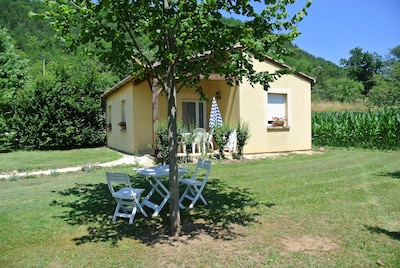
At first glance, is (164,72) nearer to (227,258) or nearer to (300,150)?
(227,258)

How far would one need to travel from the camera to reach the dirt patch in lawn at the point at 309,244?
3.79 meters

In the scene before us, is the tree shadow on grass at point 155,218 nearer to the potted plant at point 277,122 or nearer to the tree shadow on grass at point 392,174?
the tree shadow on grass at point 392,174

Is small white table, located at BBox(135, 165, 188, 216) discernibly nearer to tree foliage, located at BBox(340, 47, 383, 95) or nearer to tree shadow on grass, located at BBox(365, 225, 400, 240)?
tree shadow on grass, located at BBox(365, 225, 400, 240)

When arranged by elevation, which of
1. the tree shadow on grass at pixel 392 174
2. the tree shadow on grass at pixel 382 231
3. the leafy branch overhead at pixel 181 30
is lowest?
the tree shadow on grass at pixel 382 231

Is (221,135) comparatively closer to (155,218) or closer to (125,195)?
(155,218)

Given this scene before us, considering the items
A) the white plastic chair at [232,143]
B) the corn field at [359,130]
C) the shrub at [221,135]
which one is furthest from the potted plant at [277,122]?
the corn field at [359,130]

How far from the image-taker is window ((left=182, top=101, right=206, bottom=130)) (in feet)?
46.1

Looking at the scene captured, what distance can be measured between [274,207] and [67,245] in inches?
132

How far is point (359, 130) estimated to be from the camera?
15500mm

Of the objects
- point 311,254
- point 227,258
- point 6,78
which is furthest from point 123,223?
point 6,78

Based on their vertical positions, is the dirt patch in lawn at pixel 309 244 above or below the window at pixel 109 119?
below

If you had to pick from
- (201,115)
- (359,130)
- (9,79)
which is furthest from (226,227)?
(9,79)

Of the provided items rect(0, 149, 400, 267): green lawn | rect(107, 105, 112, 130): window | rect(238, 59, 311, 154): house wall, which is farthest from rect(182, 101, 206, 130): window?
rect(0, 149, 400, 267): green lawn

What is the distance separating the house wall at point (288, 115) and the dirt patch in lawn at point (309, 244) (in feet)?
28.2
